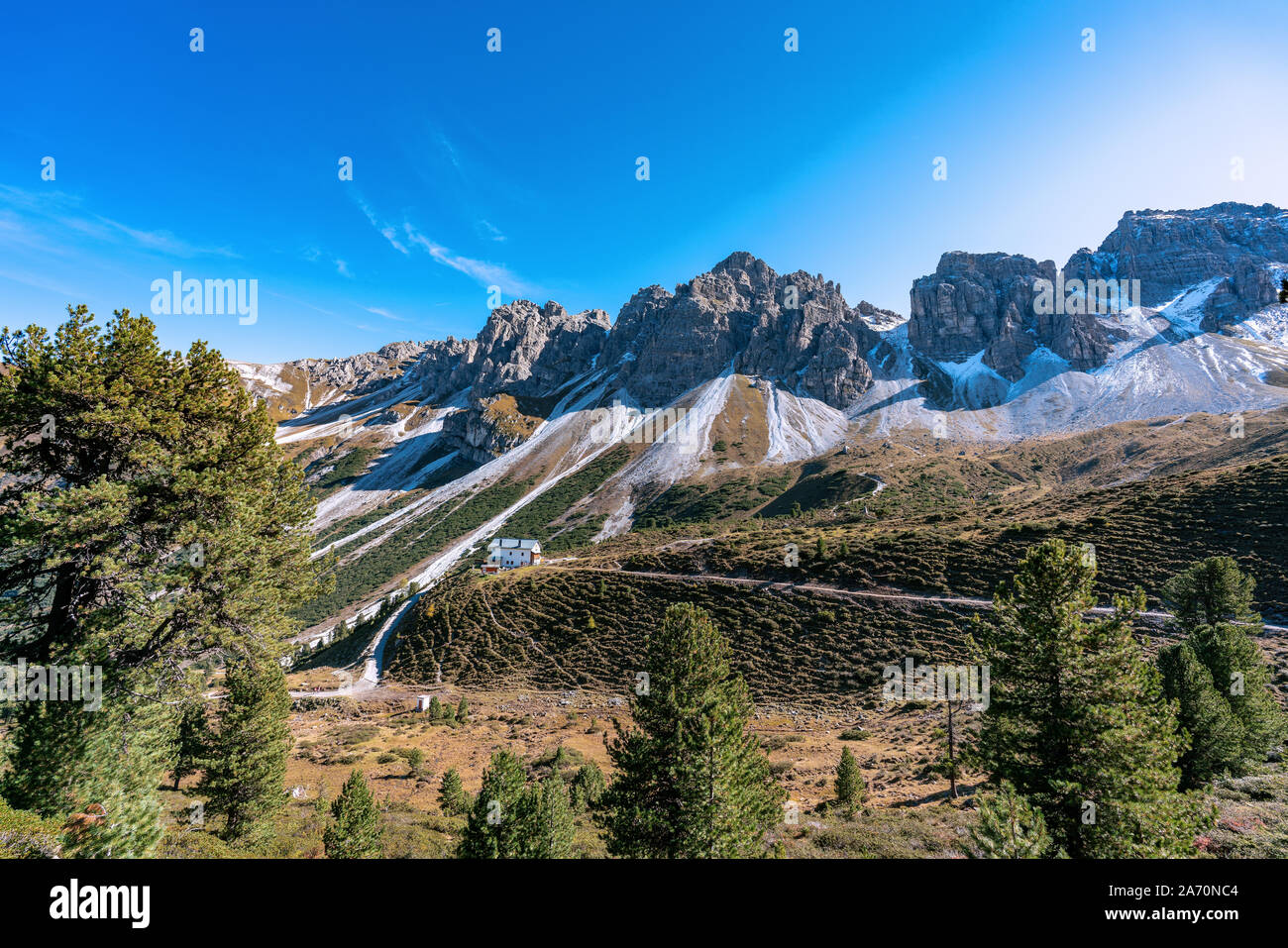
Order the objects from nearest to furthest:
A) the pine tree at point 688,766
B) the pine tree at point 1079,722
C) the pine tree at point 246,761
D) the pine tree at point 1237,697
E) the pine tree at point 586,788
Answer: the pine tree at point 1079,722
the pine tree at point 688,766
the pine tree at point 246,761
the pine tree at point 1237,697
the pine tree at point 586,788

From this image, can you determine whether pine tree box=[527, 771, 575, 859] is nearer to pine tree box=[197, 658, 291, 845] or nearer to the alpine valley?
the alpine valley

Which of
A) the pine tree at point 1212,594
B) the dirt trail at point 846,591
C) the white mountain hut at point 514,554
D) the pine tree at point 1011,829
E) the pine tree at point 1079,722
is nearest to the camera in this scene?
the pine tree at point 1011,829

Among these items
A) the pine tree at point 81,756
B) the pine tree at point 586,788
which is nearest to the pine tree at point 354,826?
the pine tree at point 81,756

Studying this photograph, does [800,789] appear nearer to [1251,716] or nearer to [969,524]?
[1251,716]

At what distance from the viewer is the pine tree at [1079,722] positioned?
31.7 feet

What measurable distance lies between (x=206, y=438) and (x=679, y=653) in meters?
12.8

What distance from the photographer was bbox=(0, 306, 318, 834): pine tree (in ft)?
30.3

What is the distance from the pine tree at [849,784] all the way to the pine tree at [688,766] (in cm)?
903

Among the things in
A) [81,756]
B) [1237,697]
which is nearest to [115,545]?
[81,756]

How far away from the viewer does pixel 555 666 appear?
50.9 metres

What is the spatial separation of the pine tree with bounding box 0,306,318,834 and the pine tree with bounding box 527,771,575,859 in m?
9.41
